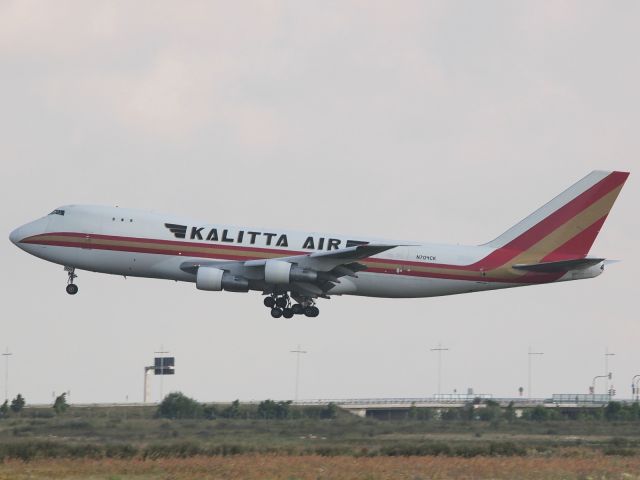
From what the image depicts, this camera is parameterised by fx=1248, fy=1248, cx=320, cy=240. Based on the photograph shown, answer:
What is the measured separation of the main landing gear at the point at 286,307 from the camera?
63500mm

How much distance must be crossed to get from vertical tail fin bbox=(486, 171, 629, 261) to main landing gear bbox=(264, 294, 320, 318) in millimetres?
9698

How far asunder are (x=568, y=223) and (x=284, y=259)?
50.2ft

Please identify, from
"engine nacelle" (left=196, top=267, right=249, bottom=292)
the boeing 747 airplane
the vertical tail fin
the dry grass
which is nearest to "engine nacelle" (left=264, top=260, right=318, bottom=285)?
the boeing 747 airplane

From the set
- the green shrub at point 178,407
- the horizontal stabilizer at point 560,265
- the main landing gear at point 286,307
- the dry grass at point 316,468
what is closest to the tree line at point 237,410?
the green shrub at point 178,407

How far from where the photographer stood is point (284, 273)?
5975cm

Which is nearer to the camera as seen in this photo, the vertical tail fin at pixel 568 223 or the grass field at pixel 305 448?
the grass field at pixel 305 448

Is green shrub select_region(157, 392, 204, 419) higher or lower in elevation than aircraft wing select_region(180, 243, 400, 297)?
lower

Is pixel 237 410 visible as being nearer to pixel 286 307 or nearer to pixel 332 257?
pixel 286 307

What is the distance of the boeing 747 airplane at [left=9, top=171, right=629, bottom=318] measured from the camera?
199 feet

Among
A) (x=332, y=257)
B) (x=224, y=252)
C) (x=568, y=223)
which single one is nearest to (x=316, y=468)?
(x=332, y=257)

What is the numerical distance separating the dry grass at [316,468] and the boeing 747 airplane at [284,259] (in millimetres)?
17477

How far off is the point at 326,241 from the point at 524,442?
14.3m

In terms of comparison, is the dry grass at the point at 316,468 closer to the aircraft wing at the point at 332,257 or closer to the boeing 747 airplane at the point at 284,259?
the aircraft wing at the point at 332,257

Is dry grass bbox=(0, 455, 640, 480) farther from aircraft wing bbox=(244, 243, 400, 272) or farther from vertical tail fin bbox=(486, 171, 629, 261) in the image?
vertical tail fin bbox=(486, 171, 629, 261)
